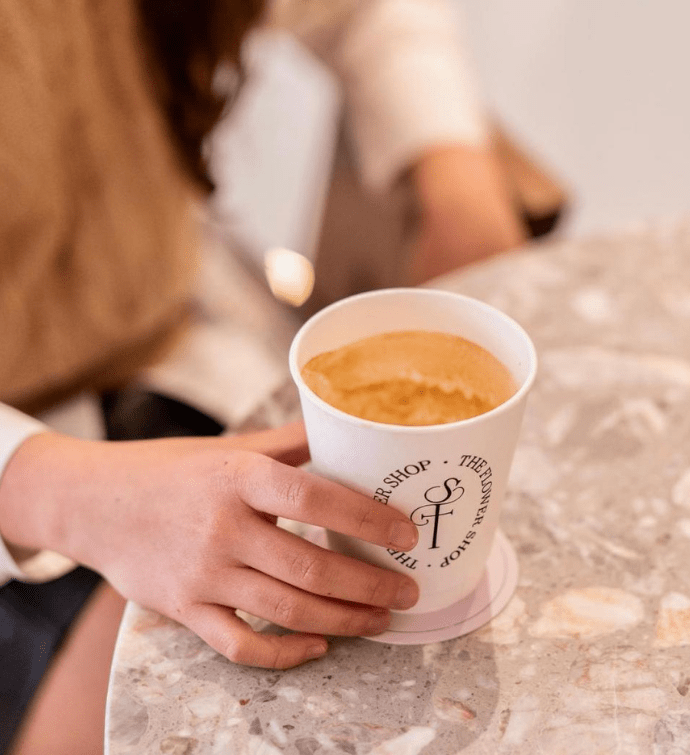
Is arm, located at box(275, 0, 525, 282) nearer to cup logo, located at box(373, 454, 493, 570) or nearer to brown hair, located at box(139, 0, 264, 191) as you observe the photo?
brown hair, located at box(139, 0, 264, 191)

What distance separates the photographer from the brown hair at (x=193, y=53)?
897 mm

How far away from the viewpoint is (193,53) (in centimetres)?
92

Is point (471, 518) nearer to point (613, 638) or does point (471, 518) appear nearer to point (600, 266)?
A: point (613, 638)

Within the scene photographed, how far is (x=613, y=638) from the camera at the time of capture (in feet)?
1.48

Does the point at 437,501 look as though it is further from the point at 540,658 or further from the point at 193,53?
the point at 193,53

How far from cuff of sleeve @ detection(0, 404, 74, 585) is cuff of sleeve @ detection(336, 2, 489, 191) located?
66 cm

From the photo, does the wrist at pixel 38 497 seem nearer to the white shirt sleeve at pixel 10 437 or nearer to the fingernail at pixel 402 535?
the white shirt sleeve at pixel 10 437

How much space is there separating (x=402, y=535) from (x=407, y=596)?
2.0 inches

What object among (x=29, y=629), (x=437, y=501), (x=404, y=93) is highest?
(x=437, y=501)

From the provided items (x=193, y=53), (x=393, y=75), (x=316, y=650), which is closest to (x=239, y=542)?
(x=316, y=650)

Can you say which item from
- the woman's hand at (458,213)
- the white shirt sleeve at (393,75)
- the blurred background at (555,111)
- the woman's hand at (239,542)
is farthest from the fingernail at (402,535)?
the blurred background at (555,111)

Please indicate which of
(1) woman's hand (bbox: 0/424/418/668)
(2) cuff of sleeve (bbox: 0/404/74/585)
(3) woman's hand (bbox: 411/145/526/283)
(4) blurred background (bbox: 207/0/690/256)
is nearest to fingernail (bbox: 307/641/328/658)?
(1) woman's hand (bbox: 0/424/418/668)

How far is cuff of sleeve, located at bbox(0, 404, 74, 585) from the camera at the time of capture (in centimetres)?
53

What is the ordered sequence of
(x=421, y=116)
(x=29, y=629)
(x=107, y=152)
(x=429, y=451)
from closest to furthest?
1. (x=429, y=451)
2. (x=29, y=629)
3. (x=107, y=152)
4. (x=421, y=116)
